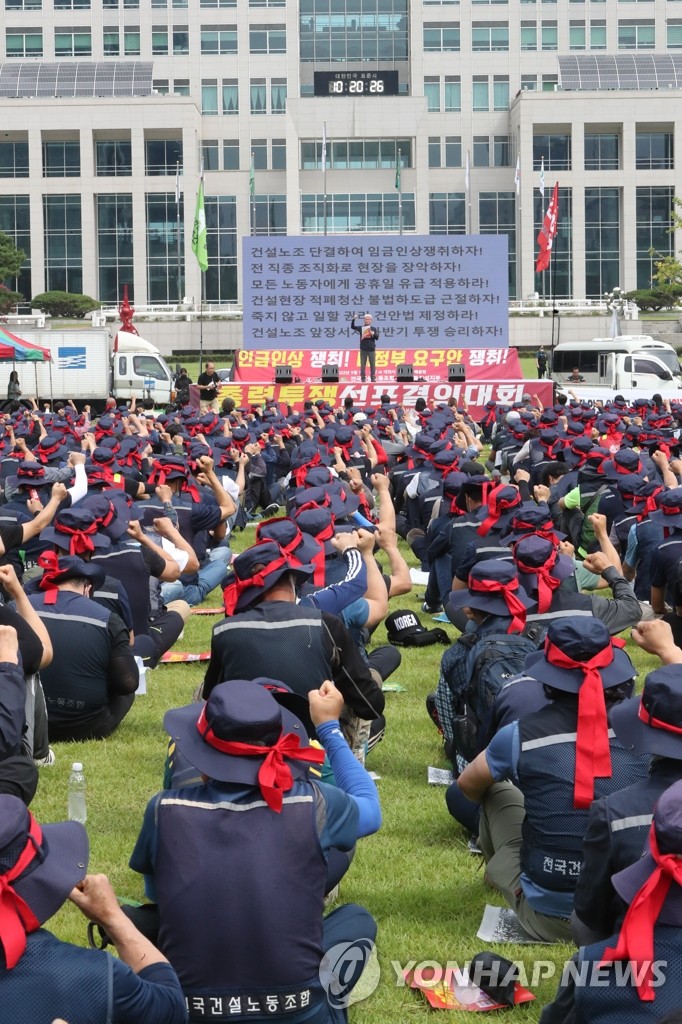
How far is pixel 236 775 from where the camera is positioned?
4102 mm

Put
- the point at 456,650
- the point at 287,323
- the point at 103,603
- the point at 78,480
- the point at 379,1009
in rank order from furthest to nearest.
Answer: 1. the point at 287,323
2. the point at 78,480
3. the point at 103,603
4. the point at 456,650
5. the point at 379,1009

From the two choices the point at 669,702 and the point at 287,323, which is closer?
the point at 669,702

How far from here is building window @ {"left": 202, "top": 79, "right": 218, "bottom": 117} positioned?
83.9 metres

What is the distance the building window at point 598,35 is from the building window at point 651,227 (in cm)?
1163

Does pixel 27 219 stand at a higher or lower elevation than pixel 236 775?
higher

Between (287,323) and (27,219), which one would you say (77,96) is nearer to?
(27,219)

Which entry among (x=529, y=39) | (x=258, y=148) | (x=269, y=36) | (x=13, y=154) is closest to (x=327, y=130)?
(x=258, y=148)

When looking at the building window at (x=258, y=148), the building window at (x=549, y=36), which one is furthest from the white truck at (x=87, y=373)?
the building window at (x=549, y=36)

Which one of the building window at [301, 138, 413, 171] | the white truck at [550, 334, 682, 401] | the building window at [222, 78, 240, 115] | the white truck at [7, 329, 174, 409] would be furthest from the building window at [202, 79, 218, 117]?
the white truck at [550, 334, 682, 401]

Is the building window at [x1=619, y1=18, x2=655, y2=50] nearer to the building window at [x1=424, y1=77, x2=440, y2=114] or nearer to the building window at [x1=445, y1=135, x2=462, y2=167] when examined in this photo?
the building window at [x1=424, y1=77, x2=440, y2=114]

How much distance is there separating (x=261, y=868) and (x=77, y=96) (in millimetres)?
80851

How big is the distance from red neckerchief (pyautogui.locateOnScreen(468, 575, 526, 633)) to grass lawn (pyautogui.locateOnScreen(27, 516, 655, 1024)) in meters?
1.07

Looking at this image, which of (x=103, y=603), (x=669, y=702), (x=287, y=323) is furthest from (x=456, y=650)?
(x=287, y=323)

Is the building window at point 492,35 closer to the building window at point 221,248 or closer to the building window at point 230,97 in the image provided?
the building window at point 230,97
